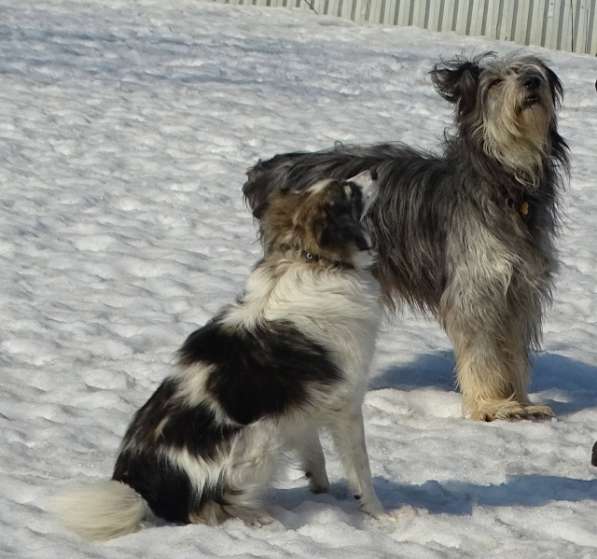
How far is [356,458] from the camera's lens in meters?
4.43

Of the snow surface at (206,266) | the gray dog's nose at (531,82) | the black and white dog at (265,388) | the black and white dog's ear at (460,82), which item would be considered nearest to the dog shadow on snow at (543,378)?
the snow surface at (206,266)

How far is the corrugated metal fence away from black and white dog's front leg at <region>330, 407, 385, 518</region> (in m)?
9.80

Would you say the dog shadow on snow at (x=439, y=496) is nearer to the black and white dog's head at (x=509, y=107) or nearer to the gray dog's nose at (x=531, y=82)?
the black and white dog's head at (x=509, y=107)

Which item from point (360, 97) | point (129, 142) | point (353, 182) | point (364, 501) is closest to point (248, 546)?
point (364, 501)

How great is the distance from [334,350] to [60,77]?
783 cm

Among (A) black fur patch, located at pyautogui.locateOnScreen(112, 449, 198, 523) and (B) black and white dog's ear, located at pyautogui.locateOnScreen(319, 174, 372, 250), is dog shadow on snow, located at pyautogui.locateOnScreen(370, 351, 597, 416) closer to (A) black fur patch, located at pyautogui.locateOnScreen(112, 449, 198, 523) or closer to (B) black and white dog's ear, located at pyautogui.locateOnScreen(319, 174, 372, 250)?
(B) black and white dog's ear, located at pyautogui.locateOnScreen(319, 174, 372, 250)

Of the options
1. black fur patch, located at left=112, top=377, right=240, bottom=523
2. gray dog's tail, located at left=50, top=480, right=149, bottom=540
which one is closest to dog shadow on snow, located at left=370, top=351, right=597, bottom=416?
black fur patch, located at left=112, top=377, right=240, bottom=523

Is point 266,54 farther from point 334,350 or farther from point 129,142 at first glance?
point 334,350

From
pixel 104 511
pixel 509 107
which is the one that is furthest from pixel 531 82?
pixel 104 511

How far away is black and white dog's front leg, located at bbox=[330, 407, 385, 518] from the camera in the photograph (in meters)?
4.39

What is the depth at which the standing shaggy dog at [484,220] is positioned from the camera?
5684 mm

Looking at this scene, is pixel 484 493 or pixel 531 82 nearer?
pixel 484 493

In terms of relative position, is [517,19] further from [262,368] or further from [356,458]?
[262,368]

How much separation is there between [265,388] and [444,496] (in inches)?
38.5
